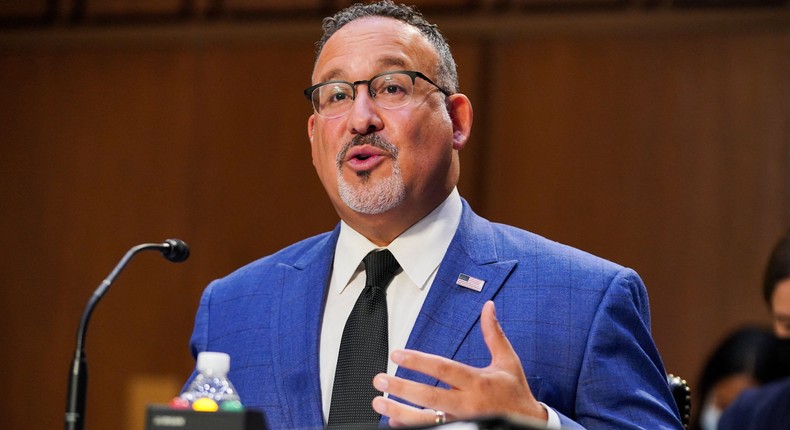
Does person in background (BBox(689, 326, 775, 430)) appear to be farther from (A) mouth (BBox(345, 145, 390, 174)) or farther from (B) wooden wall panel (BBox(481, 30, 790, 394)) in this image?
(A) mouth (BBox(345, 145, 390, 174))

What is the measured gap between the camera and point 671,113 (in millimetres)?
4281

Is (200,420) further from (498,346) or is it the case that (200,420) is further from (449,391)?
(498,346)

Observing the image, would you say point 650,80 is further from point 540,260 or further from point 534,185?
point 540,260

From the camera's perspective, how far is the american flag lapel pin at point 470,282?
84.0 inches

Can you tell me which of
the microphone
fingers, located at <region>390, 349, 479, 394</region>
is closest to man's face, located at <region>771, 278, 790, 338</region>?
fingers, located at <region>390, 349, 479, 394</region>

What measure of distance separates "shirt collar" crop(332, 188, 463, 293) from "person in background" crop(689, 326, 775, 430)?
206cm

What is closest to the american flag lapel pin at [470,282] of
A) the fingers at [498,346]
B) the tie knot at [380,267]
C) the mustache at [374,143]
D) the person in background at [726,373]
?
the tie knot at [380,267]

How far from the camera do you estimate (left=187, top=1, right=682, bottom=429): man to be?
2.02 metres

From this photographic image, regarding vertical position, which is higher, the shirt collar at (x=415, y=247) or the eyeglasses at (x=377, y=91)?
the eyeglasses at (x=377, y=91)

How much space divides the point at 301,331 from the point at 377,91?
1.74 ft

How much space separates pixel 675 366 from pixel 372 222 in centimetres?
232

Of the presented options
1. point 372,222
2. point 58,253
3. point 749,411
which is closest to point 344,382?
point 372,222

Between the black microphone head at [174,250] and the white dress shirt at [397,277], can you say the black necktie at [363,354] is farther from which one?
the black microphone head at [174,250]

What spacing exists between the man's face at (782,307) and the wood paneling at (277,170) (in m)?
1.22
